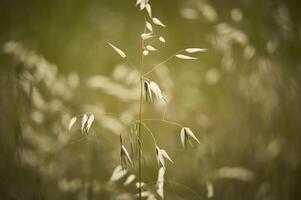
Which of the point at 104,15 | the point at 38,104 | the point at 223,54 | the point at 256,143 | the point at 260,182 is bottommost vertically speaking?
the point at 260,182

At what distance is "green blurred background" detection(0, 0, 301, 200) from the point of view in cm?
113

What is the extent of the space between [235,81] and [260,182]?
0.30 m

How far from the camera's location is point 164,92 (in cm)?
119

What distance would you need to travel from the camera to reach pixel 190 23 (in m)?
1.21

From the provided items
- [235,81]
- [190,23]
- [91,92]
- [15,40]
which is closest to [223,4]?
[190,23]

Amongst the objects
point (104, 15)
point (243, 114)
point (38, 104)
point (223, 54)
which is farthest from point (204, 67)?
point (38, 104)

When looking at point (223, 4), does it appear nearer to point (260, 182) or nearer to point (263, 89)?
point (263, 89)

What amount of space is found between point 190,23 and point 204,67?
0.44ft

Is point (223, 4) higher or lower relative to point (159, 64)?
higher

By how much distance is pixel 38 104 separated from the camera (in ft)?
3.73

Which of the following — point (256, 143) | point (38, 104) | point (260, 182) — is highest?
point (38, 104)

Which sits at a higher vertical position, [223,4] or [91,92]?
[223,4]

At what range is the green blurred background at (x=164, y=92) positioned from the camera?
113cm

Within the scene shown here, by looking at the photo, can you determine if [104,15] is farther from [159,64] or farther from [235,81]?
[235,81]
